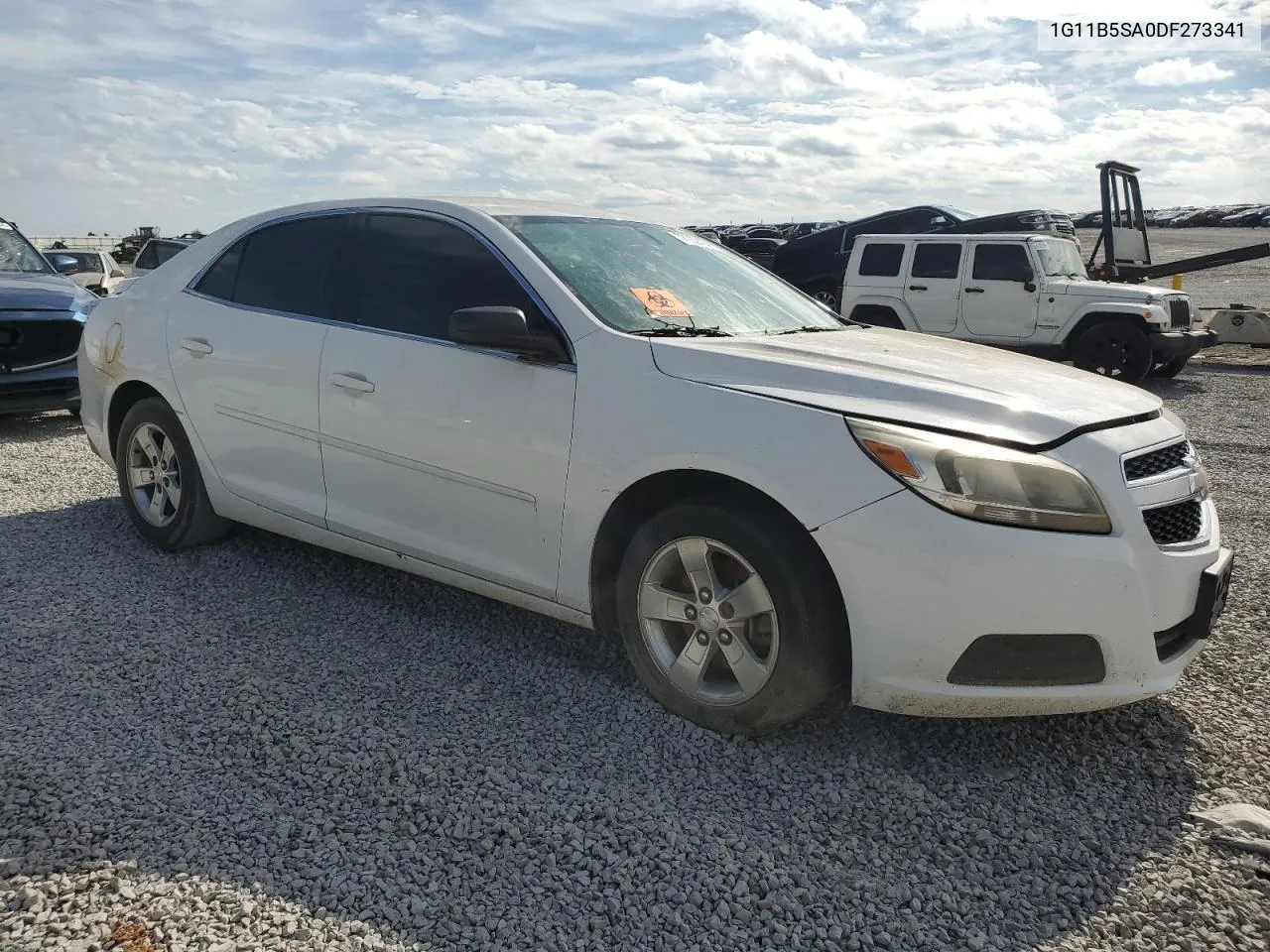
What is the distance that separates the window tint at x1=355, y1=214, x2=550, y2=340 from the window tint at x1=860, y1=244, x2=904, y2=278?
10.5 meters

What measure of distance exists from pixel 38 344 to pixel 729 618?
729 centimetres

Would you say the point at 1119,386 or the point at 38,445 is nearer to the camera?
the point at 1119,386

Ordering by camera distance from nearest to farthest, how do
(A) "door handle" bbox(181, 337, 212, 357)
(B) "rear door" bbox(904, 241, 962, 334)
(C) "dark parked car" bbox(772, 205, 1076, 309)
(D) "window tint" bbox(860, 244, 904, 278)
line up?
(A) "door handle" bbox(181, 337, 212, 357), (B) "rear door" bbox(904, 241, 962, 334), (D) "window tint" bbox(860, 244, 904, 278), (C) "dark parked car" bbox(772, 205, 1076, 309)

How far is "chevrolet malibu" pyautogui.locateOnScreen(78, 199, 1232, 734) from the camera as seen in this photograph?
9.09 feet

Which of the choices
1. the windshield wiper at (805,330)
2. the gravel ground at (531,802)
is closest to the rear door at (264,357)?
the gravel ground at (531,802)

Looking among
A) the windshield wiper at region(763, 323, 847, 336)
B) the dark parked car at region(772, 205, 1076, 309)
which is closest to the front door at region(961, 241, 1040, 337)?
the dark parked car at region(772, 205, 1076, 309)

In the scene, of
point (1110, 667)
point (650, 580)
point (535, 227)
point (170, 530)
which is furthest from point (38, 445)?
point (1110, 667)

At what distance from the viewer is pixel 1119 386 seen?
352 cm

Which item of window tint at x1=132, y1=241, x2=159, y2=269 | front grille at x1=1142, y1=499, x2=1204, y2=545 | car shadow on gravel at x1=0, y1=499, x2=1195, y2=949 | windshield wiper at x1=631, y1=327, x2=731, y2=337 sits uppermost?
windshield wiper at x1=631, y1=327, x2=731, y2=337

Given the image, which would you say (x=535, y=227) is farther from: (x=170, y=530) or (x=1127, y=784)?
(x=1127, y=784)

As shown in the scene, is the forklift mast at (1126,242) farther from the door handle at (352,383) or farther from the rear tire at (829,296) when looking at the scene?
the door handle at (352,383)

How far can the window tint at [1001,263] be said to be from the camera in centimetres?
1255

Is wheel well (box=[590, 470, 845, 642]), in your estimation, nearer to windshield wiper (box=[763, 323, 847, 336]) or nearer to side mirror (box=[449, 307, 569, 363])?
side mirror (box=[449, 307, 569, 363])

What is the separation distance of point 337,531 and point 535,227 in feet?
4.68
